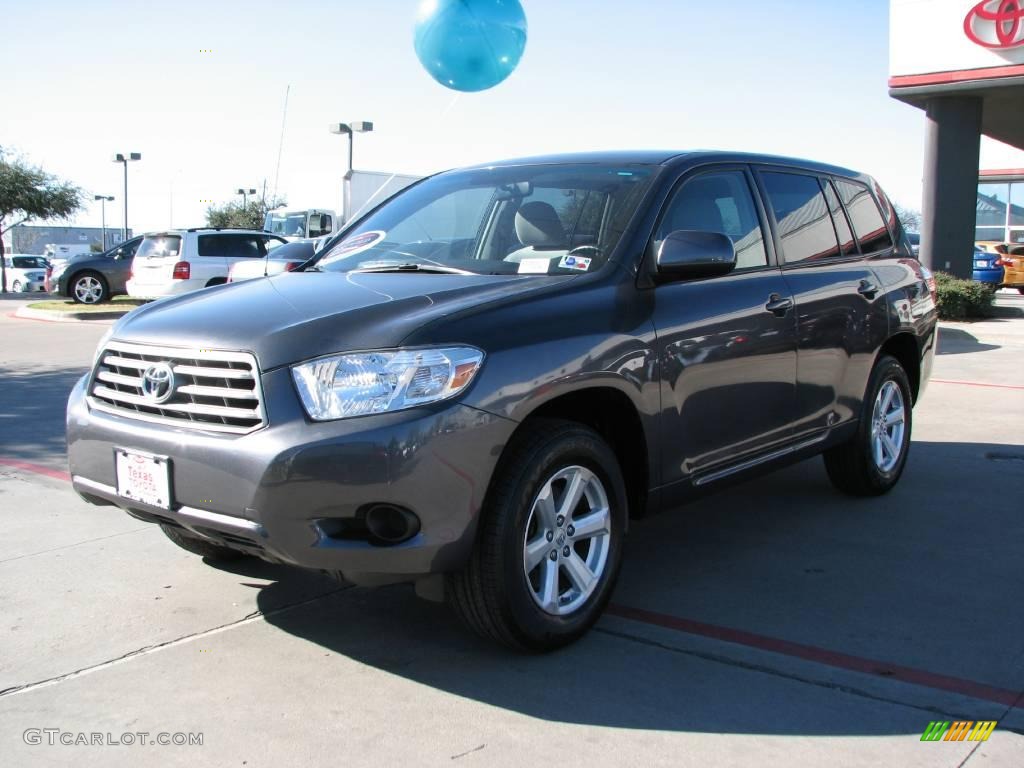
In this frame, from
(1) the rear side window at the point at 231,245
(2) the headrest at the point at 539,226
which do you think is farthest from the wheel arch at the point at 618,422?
(1) the rear side window at the point at 231,245

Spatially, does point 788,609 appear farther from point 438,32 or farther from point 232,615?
point 438,32

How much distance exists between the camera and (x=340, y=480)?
316 cm

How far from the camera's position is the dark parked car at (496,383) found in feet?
10.6

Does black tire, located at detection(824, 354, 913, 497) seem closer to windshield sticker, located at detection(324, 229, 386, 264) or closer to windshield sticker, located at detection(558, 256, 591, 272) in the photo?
windshield sticker, located at detection(558, 256, 591, 272)

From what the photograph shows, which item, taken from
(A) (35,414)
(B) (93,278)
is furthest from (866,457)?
(B) (93,278)

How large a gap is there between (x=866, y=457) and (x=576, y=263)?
2515mm

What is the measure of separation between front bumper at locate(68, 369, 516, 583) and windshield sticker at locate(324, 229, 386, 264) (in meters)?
1.61

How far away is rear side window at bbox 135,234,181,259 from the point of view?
1892 cm

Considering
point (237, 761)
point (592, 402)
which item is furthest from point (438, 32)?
point (237, 761)

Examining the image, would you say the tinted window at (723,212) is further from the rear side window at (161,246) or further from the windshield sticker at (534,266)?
the rear side window at (161,246)

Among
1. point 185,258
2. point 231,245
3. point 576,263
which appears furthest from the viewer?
point 231,245

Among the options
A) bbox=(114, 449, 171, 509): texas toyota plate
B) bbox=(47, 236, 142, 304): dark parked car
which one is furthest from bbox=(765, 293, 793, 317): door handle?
bbox=(47, 236, 142, 304): dark parked car

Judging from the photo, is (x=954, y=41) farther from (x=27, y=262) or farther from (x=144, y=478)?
(x=27, y=262)

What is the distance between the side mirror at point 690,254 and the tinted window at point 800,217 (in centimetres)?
107
